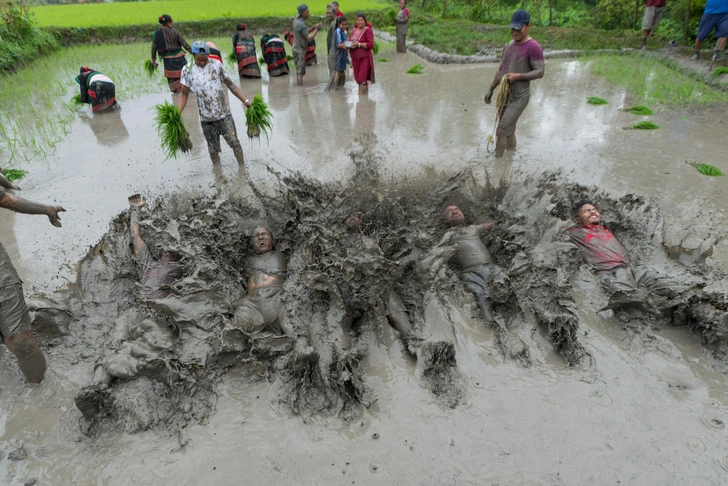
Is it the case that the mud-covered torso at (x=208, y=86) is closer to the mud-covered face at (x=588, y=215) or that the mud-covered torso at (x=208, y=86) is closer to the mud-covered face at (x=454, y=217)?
the mud-covered face at (x=454, y=217)

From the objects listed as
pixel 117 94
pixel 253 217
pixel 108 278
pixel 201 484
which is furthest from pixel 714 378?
pixel 117 94

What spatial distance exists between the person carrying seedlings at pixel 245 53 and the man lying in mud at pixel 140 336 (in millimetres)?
8330

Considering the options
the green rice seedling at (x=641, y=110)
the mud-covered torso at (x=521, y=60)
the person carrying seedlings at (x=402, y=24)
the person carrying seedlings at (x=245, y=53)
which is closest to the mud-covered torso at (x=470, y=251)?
the mud-covered torso at (x=521, y=60)

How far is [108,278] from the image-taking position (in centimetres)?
428

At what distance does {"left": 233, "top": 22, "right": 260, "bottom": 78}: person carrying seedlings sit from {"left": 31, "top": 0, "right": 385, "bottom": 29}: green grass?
8717mm

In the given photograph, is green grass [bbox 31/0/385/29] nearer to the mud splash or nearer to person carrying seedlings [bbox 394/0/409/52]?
person carrying seedlings [bbox 394/0/409/52]

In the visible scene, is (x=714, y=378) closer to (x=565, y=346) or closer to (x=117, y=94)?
(x=565, y=346)

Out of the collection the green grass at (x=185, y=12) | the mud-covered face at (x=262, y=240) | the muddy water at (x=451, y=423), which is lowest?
the muddy water at (x=451, y=423)

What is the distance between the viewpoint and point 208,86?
5.66 meters

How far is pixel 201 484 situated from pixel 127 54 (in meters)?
16.6


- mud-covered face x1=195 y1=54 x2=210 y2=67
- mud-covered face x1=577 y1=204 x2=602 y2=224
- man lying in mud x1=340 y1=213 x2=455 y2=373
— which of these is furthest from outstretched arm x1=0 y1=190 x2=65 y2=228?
mud-covered face x1=577 y1=204 x2=602 y2=224

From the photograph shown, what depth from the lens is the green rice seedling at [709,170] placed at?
5.45 metres

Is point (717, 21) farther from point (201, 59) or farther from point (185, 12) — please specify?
point (185, 12)

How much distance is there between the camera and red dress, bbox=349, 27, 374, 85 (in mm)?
9148
